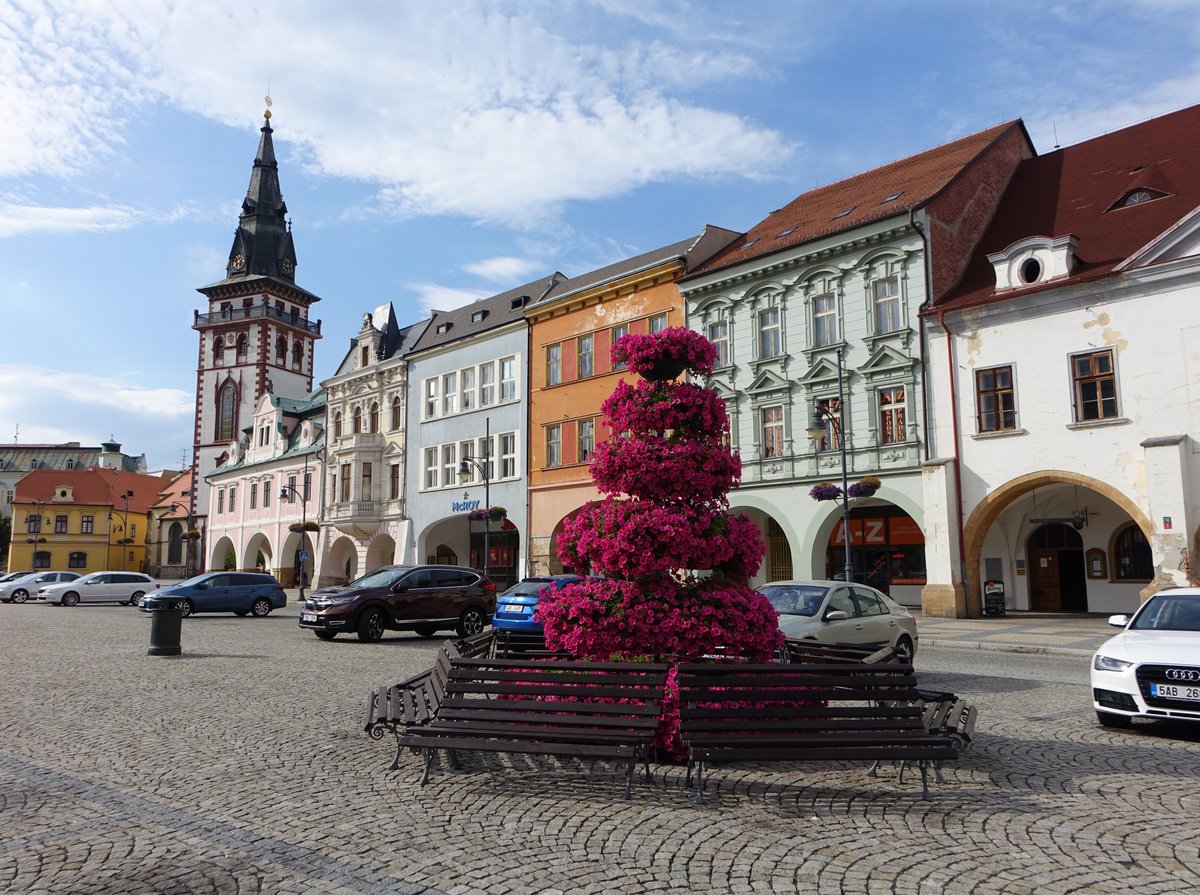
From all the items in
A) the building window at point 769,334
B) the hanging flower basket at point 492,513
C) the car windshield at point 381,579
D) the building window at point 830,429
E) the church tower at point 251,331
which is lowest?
the car windshield at point 381,579

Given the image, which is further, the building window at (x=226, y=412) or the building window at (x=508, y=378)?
the building window at (x=226, y=412)

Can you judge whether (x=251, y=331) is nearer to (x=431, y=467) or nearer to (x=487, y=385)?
(x=431, y=467)

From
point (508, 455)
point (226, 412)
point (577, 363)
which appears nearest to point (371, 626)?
point (577, 363)

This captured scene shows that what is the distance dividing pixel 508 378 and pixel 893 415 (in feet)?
62.6

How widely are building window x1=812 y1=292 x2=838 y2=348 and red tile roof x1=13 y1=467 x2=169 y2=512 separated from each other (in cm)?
8624

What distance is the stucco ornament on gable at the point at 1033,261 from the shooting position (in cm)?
2438

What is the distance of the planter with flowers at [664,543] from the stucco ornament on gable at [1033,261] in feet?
64.3

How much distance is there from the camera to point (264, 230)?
80625 millimetres

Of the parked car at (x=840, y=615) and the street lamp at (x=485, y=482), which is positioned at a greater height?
the street lamp at (x=485, y=482)

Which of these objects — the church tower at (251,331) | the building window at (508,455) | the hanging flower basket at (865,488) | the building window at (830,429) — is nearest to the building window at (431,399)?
the building window at (508,455)

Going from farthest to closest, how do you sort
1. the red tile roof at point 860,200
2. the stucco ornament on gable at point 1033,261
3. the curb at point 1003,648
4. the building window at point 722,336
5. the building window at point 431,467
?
the building window at point 431,467 → the building window at point 722,336 → the red tile roof at point 860,200 → the stucco ornament on gable at point 1033,261 → the curb at point 1003,648

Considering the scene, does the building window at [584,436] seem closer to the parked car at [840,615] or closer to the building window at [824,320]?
the building window at [824,320]

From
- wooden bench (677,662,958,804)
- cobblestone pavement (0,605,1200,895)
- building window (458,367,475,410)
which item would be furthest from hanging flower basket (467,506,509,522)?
wooden bench (677,662,958,804)

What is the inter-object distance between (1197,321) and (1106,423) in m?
2.99
